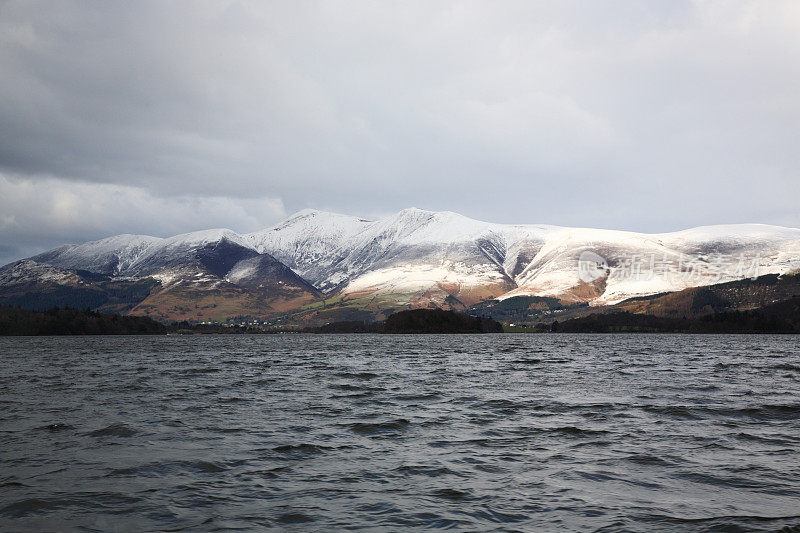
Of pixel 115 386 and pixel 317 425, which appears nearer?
pixel 317 425

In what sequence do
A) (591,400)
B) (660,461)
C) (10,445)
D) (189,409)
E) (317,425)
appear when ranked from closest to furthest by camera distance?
(660,461)
(10,445)
(317,425)
(189,409)
(591,400)

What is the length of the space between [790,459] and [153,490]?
22910 mm

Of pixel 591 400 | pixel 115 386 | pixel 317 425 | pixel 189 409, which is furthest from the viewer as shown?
pixel 115 386

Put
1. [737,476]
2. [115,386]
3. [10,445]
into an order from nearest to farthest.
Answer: [737,476]
[10,445]
[115,386]

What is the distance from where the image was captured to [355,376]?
6250 cm

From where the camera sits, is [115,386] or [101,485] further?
[115,386]

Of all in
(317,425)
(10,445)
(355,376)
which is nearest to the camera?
(10,445)

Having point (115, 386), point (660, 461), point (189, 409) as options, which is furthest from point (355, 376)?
point (660, 461)

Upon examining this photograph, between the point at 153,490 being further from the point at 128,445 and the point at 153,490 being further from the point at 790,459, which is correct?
the point at 790,459

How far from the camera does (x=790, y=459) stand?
21016 mm

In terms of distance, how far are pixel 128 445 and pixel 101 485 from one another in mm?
6651

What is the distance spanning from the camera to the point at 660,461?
68.8 feet

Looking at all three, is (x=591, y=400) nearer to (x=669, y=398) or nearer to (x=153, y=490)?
(x=669, y=398)

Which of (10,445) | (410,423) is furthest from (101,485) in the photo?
(410,423)
